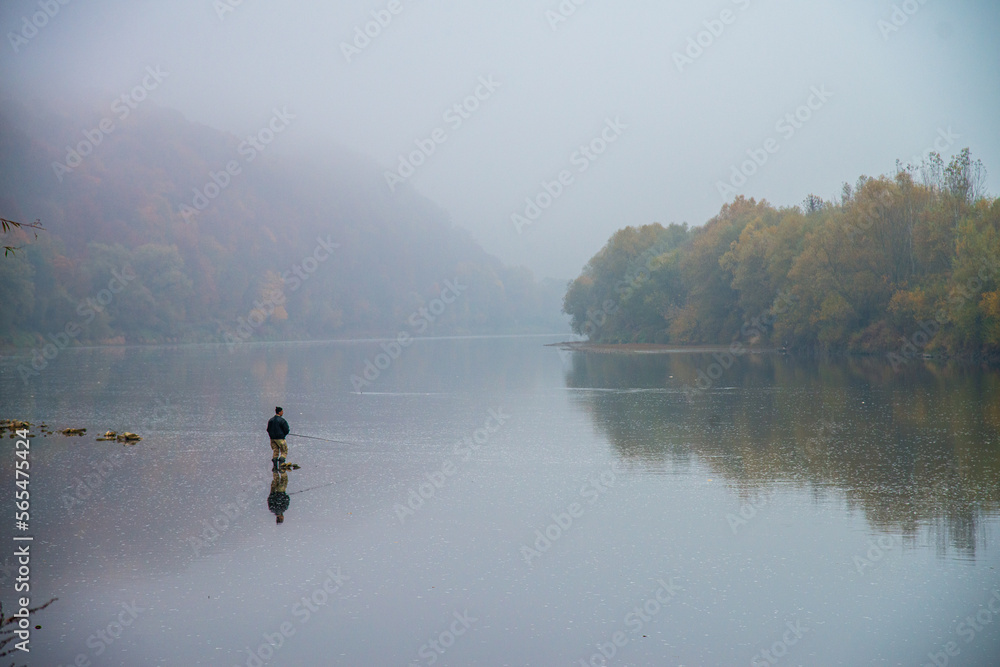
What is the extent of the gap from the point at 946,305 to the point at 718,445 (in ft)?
138

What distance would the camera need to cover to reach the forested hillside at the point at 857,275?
54500 mm

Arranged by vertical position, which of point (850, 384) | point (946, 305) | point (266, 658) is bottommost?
point (266, 658)

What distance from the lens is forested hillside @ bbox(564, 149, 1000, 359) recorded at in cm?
5450

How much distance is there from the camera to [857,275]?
66.4 metres

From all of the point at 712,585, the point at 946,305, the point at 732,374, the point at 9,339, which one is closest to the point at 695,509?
the point at 712,585

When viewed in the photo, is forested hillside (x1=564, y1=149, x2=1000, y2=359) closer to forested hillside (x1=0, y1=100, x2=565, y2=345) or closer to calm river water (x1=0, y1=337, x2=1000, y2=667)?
calm river water (x1=0, y1=337, x2=1000, y2=667)

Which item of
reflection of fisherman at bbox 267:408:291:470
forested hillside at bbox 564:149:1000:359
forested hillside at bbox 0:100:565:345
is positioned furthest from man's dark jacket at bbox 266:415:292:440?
forested hillside at bbox 0:100:565:345

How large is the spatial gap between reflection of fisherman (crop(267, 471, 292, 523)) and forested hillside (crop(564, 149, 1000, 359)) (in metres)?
46.1

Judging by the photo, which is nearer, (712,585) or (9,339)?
(712,585)

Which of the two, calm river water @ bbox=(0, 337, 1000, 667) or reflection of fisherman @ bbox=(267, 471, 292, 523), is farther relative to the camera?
reflection of fisherman @ bbox=(267, 471, 292, 523)

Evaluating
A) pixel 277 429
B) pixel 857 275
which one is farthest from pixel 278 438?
pixel 857 275

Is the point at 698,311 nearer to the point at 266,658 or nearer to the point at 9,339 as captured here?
the point at 9,339

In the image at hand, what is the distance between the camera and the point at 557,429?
87.1 ft

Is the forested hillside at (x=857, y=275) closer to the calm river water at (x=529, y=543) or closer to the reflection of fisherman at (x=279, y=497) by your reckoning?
the calm river water at (x=529, y=543)
